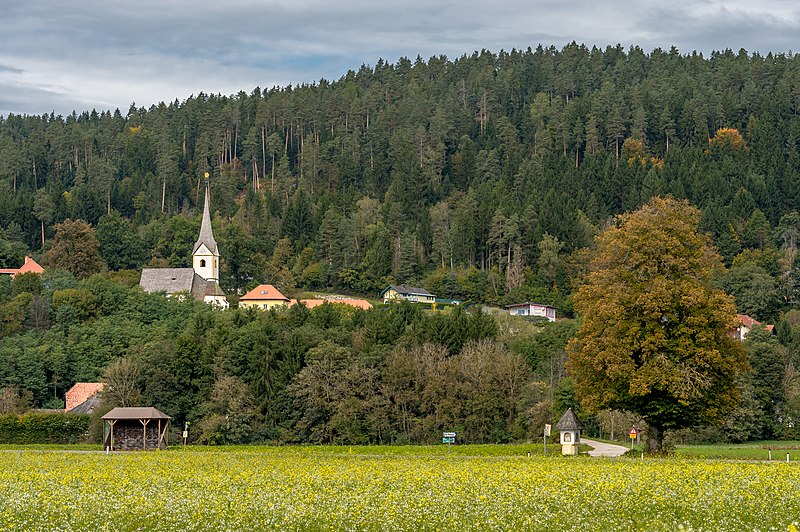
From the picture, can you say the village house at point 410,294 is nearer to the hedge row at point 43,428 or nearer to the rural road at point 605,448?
the hedge row at point 43,428

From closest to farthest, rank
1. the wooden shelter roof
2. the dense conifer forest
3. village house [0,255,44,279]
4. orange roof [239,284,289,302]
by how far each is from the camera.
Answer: the wooden shelter roof < the dense conifer forest < orange roof [239,284,289,302] < village house [0,255,44,279]

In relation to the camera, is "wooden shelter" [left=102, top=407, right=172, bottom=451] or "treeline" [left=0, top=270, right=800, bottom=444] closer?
"wooden shelter" [left=102, top=407, right=172, bottom=451]

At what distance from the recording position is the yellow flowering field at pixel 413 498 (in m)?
27.0

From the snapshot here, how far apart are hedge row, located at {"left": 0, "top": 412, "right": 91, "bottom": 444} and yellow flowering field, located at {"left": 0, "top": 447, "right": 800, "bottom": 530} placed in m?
52.7

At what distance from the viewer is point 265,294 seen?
6250 inches

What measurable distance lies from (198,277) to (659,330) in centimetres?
11315

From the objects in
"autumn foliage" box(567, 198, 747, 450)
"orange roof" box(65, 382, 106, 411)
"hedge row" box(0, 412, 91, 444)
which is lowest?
"hedge row" box(0, 412, 91, 444)

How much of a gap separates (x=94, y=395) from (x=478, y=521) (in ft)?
278

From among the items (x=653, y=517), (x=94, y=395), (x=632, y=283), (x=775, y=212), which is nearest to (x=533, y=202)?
(x=775, y=212)

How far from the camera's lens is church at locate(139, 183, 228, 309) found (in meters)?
155

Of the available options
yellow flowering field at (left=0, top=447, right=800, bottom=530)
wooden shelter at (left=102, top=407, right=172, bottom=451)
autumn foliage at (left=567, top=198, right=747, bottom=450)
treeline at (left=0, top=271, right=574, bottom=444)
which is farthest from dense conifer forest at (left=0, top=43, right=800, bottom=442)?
yellow flowering field at (left=0, top=447, right=800, bottom=530)

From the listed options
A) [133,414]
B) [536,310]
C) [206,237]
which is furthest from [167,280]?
[133,414]

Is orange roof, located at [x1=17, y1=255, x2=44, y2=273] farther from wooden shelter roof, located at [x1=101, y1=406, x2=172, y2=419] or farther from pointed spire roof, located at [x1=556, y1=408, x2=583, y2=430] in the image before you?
pointed spire roof, located at [x1=556, y1=408, x2=583, y2=430]

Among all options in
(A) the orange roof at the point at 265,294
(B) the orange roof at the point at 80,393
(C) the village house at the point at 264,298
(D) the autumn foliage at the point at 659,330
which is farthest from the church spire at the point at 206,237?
(D) the autumn foliage at the point at 659,330
